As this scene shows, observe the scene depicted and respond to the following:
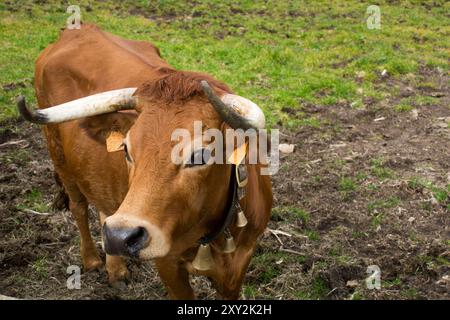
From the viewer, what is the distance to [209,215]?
332 cm

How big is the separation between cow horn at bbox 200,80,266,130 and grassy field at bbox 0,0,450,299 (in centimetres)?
201

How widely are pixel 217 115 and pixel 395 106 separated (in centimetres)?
553

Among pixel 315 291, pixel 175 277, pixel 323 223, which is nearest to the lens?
pixel 175 277

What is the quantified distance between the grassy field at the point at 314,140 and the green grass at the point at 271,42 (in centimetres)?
3

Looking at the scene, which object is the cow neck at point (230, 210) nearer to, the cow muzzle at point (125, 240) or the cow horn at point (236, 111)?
the cow horn at point (236, 111)

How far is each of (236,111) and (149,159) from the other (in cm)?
57

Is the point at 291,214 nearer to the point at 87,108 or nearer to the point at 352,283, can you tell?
the point at 352,283

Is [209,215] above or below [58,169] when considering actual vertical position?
above

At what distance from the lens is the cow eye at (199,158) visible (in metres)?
2.94

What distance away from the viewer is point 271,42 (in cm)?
1107

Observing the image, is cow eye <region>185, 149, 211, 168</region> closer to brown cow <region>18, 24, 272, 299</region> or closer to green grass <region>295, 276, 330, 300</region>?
brown cow <region>18, 24, 272, 299</region>

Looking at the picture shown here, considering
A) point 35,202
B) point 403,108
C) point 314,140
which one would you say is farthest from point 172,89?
point 403,108
